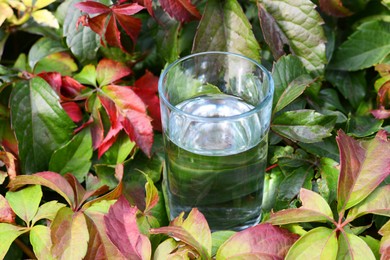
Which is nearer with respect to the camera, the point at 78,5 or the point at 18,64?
the point at 78,5

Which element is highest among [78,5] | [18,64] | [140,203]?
[78,5]

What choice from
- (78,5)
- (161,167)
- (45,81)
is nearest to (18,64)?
(45,81)

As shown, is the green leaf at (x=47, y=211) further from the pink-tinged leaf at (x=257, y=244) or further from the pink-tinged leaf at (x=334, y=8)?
the pink-tinged leaf at (x=334, y=8)

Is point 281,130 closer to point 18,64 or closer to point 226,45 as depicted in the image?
point 226,45

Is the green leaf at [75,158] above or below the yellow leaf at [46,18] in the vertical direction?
below

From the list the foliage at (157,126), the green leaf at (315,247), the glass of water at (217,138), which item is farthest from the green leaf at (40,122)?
the green leaf at (315,247)

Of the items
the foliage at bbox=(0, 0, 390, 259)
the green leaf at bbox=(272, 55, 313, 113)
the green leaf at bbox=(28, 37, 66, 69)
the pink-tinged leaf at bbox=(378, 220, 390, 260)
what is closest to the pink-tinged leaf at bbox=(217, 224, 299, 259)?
the foliage at bbox=(0, 0, 390, 259)

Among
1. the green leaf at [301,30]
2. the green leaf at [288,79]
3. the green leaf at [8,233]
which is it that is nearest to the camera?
the green leaf at [8,233]
